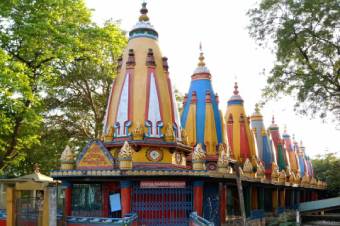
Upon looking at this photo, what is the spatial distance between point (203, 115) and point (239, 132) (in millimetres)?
4220

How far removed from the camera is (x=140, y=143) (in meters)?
15.1

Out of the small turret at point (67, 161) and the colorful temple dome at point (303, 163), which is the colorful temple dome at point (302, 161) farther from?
the small turret at point (67, 161)

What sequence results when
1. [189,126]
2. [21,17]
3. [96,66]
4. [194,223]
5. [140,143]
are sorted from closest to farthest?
[194,223]
[140,143]
[21,17]
[189,126]
[96,66]

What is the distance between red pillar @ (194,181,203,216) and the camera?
13797mm

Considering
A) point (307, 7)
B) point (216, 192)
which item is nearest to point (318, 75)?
point (307, 7)

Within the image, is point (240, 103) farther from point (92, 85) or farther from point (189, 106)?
point (92, 85)

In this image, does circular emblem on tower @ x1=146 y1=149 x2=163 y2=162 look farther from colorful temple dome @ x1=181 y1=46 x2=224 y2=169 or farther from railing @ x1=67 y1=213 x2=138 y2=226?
colorful temple dome @ x1=181 y1=46 x2=224 y2=169

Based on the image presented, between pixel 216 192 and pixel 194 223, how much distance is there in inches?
144

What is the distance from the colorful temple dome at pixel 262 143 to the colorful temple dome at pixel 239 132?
219 cm

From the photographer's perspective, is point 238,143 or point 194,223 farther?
point 238,143

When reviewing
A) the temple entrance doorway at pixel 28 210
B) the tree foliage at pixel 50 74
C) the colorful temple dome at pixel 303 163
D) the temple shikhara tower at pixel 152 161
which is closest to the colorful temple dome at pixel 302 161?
the colorful temple dome at pixel 303 163

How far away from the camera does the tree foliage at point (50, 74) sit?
16906 millimetres

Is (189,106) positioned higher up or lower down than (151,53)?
lower down

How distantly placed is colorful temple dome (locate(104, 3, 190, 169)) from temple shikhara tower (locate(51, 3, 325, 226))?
37 mm
